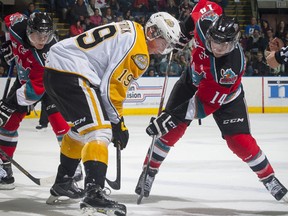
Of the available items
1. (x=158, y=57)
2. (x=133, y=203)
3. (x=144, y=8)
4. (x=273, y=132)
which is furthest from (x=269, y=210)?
(x=144, y=8)

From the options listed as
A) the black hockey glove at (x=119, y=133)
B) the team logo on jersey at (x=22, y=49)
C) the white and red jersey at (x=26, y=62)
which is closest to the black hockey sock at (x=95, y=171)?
Result: the black hockey glove at (x=119, y=133)

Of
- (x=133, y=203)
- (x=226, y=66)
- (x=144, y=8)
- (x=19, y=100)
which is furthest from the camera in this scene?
(x=144, y=8)

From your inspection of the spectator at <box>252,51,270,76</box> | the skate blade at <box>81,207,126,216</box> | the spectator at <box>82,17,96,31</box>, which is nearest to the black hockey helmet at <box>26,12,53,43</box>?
the skate blade at <box>81,207,126,216</box>

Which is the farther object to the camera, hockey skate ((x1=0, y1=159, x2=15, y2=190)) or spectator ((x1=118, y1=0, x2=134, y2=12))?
spectator ((x1=118, y1=0, x2=134, y2=12))

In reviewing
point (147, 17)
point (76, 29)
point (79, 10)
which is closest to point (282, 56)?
point (76, 29)

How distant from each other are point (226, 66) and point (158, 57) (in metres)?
7.77

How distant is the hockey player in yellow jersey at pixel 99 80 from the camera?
328 centimetres

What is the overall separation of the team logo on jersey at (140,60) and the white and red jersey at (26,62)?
131cm

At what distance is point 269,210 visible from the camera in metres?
3.87

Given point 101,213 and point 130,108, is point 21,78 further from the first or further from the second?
point 130,108

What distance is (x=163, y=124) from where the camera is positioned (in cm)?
398

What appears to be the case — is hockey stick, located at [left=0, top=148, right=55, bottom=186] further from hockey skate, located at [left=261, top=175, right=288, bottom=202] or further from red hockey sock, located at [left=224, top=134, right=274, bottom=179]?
hockey skate, located at [left=261, top=175, right=288, bottom=202]

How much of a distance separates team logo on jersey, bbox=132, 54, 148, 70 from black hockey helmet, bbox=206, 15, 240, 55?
560 millimetres

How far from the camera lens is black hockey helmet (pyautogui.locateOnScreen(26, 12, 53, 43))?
441cm
